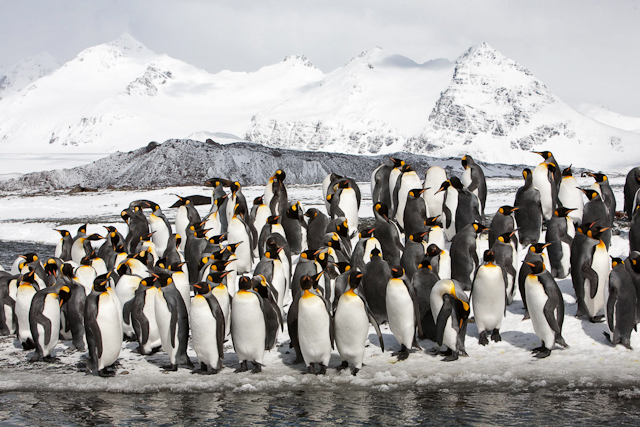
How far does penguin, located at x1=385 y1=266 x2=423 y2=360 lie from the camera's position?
259 inches

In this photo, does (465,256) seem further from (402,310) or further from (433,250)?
(402,310)

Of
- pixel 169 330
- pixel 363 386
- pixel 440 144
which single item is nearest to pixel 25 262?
pixel 169 330

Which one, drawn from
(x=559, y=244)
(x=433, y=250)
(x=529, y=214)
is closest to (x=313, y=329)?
(x=433, y=250)

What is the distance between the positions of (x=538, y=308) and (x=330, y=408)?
2564 mm

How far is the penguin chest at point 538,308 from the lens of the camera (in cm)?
644

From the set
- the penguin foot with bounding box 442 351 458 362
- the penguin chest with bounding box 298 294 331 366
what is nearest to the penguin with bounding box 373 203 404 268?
the penguin foot with bounding box 442 351 458 362

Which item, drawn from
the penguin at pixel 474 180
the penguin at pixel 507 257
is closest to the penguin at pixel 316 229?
the penguin at pixel 474 180

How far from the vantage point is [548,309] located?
6.42 metres

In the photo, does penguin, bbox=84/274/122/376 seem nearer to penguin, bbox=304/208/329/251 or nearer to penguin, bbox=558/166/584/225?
penguin, bbox=304/208/329/251

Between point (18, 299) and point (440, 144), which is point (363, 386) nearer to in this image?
point (18, 299)

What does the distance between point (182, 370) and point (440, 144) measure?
179m

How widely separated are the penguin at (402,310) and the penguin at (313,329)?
752 millimetres

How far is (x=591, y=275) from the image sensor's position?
23.0 ft

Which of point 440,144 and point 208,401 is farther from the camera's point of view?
point 440,144
